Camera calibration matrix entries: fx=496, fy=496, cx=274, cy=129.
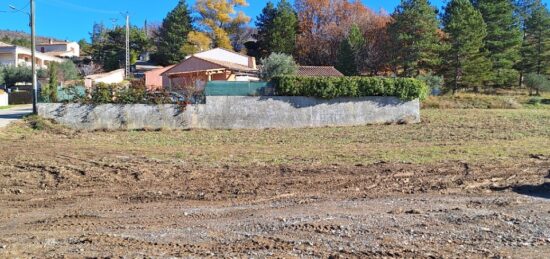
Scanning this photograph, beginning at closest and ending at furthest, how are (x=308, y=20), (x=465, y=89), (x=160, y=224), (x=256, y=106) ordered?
(x=160, y=224), (x=256, y=106), (x=465, y=89), (x=308, y=20)

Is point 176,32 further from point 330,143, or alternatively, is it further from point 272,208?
point 272,208

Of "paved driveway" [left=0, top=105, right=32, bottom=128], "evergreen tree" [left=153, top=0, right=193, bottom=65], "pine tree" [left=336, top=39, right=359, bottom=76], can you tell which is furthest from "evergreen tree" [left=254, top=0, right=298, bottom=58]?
"paved driveway" [left=0, top=105, right=32, bottom=128]

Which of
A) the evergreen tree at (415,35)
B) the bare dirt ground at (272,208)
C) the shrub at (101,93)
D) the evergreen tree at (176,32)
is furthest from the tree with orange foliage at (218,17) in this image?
the bare dirt ground at (272,208)

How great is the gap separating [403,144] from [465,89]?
36.6 meters

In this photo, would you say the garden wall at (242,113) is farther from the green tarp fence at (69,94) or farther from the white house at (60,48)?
the white house at (60,48)

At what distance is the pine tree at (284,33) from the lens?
59.0m

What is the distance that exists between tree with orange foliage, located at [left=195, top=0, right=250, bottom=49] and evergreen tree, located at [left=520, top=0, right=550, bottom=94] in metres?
35.7

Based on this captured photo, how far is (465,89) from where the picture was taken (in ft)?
165

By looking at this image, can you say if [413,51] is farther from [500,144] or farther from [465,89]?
[500,144]

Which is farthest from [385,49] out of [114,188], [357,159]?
[114,188]

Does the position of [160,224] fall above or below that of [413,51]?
below

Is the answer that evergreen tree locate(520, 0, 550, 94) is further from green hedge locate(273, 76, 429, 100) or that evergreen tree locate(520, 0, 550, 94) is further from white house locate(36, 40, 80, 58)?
white house locate(36, 40, 80, 58)

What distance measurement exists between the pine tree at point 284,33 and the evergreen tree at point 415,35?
49.4 ft

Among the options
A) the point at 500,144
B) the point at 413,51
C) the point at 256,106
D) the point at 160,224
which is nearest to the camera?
the point at 160,224
